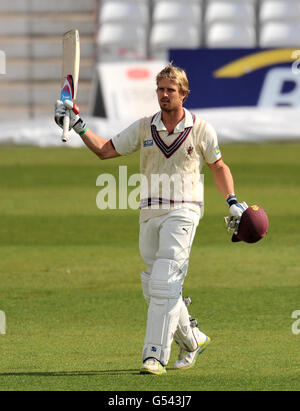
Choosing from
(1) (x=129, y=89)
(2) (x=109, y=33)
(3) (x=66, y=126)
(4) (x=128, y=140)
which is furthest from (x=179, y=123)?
(2) (x=109, y=33)

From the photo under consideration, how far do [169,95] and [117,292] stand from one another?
2667 millimetres

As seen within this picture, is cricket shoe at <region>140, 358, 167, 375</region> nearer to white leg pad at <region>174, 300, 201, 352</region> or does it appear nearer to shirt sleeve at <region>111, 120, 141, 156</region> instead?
white leg pad at <region>174, 300, 201, 352</region>

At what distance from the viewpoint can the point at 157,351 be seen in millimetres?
5578

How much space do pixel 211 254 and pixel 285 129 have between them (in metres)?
9.19

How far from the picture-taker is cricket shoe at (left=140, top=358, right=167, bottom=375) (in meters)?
5.52

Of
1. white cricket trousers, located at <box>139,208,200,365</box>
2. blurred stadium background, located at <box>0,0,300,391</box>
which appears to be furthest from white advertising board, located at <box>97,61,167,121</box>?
white cricket trousers, located at <box>139,208,200,365</box>

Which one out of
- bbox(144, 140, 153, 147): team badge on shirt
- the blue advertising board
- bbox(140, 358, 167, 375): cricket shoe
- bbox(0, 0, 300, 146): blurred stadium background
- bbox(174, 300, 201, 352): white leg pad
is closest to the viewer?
bbox(140, 358, 167, 375): cricket shoe

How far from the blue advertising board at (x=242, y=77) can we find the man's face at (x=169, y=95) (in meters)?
12.7

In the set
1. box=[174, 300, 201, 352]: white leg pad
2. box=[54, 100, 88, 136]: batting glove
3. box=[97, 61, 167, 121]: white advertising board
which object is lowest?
box=[174, 300, 201, 352]: white leg pad

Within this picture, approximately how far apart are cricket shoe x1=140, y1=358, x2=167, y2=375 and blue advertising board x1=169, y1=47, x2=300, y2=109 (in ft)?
42.9

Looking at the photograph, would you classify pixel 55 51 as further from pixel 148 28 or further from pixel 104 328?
pixel 104 328

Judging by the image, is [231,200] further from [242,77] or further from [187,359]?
[242,77]

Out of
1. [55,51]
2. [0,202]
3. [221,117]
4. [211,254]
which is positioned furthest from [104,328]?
[55,51]

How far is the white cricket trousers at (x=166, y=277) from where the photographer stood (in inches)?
220
